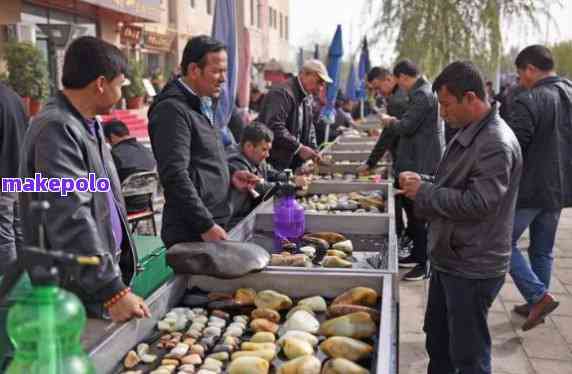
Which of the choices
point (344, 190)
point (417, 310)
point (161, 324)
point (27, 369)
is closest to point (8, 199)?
point (161, 324)

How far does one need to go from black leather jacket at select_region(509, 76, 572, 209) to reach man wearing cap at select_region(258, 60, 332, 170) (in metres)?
1.57

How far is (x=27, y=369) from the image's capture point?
981 millimetres

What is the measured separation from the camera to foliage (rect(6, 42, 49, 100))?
10336 mm

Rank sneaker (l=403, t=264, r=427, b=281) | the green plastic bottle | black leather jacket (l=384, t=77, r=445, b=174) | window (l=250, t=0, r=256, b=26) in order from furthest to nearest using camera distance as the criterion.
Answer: window (l=250, t=0, r=256, b=26)
sneaker (l=403, t=264, r=427, b=281)
black leather jacket (l=384, t=77, r=445, b=174)
the green plastic bottle

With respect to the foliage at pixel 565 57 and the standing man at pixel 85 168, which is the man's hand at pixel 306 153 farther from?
the foliage at pixel 565 57

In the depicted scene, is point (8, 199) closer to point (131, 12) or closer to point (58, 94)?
point (58, 94)

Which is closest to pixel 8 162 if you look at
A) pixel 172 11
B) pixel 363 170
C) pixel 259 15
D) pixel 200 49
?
pixel 200 49

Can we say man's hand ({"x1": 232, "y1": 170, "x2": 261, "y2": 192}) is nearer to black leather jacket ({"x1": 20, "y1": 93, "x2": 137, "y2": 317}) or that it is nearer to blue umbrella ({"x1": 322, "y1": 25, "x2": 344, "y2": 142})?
black leather jacket ({"x1": 20, "y1": 93, "x2": 137, "y2": 317})

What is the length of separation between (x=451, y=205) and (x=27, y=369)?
5.41 ft

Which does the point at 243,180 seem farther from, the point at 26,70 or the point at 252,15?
the point at 252,15

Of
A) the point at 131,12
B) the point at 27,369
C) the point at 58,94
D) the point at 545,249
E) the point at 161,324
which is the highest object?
the point at 131,12

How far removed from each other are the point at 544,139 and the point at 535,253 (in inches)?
32.0

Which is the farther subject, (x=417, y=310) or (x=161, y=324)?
(x=417, y=310)

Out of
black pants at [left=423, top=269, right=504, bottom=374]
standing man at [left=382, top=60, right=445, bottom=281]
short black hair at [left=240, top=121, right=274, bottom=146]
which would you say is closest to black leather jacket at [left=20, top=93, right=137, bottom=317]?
black pants at [left=423, top=269, right=504, bottom=374]
